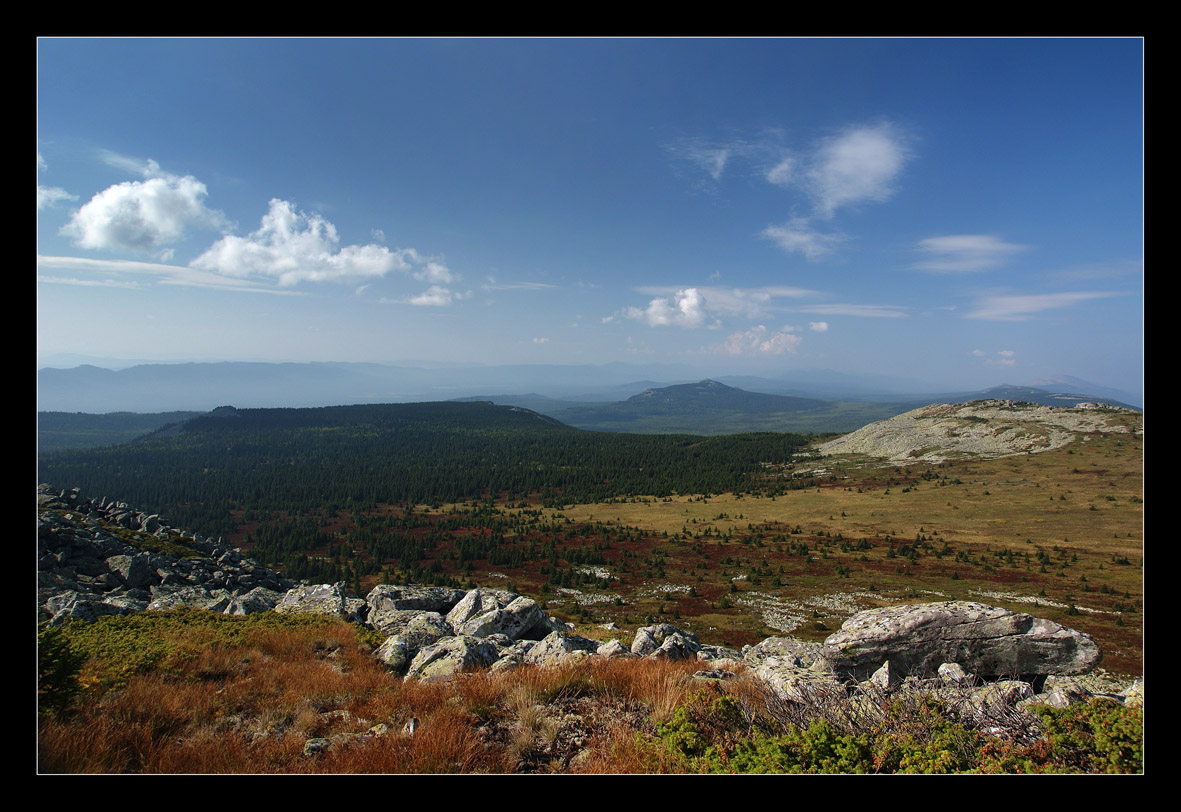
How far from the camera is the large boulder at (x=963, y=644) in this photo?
9.70 metres

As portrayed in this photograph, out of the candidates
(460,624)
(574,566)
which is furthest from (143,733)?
(574,566)

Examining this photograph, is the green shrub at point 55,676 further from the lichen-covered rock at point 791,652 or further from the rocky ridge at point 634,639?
the lichen-covered rock at point 791,652

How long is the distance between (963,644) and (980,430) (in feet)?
451

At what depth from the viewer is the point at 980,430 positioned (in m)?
113

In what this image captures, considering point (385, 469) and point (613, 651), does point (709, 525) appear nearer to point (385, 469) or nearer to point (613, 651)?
point (613, 651)

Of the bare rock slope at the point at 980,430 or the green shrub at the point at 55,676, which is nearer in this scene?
the green shrub at the point at 55,676

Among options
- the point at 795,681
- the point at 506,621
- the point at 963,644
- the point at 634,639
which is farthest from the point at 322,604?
the point at 963,644

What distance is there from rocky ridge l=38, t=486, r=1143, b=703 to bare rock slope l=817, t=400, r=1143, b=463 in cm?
11338

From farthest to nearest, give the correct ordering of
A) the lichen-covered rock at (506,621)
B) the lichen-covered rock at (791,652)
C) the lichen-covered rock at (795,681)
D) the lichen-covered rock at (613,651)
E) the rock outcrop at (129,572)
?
the rock outcrop at (129,572) < the lichen-covered rock at (506,621) < the lichen-covered rock at (613,651) < the lichen-covered rock at (791,652) < the lichen-covered rock at (795,681)

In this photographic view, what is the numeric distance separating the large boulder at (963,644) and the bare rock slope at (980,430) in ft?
371

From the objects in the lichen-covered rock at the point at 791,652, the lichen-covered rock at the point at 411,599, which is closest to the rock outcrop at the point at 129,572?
the lichen-covered rock at the point at 411,599

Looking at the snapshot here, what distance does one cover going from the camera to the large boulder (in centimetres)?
970

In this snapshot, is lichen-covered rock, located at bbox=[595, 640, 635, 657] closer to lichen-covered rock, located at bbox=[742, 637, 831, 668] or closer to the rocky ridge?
the rocky ridge
